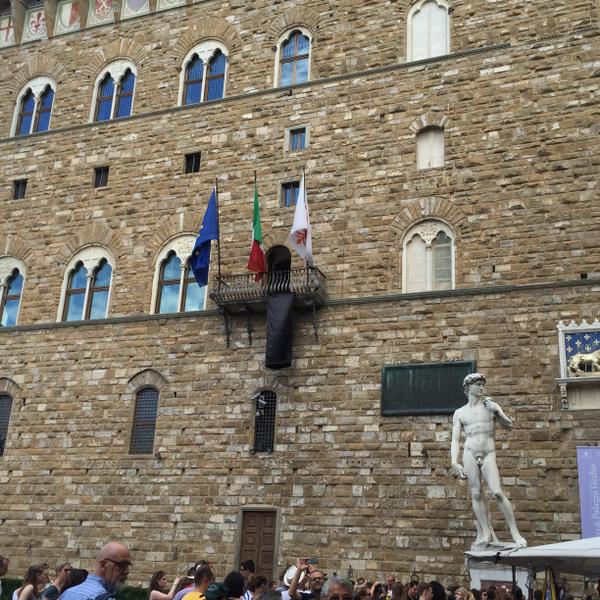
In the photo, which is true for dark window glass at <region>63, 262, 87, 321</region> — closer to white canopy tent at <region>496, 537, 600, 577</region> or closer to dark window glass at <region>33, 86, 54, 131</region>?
dark window glass at <region>33, 86, 54, 131</region>

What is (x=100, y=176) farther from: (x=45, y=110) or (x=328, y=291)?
(x=328, y=291)

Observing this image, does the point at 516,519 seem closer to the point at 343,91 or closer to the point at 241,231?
the point at 241,231

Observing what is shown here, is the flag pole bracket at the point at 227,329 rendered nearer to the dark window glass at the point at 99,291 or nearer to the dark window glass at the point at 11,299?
the dark window glass at the point at 99,291

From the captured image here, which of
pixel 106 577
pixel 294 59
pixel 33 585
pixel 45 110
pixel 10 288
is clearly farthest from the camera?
pixel 45 110

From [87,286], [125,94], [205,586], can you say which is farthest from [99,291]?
[205,586]

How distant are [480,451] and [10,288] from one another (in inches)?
524

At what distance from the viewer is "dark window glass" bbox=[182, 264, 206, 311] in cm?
1767

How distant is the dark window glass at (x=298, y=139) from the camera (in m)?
18.1

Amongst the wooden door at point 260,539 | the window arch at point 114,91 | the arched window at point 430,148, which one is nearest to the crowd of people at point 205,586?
the wooden door at point 260,539

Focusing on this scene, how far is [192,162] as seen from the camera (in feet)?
62.8

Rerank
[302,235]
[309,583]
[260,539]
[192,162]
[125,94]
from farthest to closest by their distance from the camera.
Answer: [125,94]
[192,162]
[302,235]
[260,539]
[309,583]

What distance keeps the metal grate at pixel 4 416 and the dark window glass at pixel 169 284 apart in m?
4.43

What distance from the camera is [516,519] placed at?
1340cm

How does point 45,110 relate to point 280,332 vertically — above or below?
above
